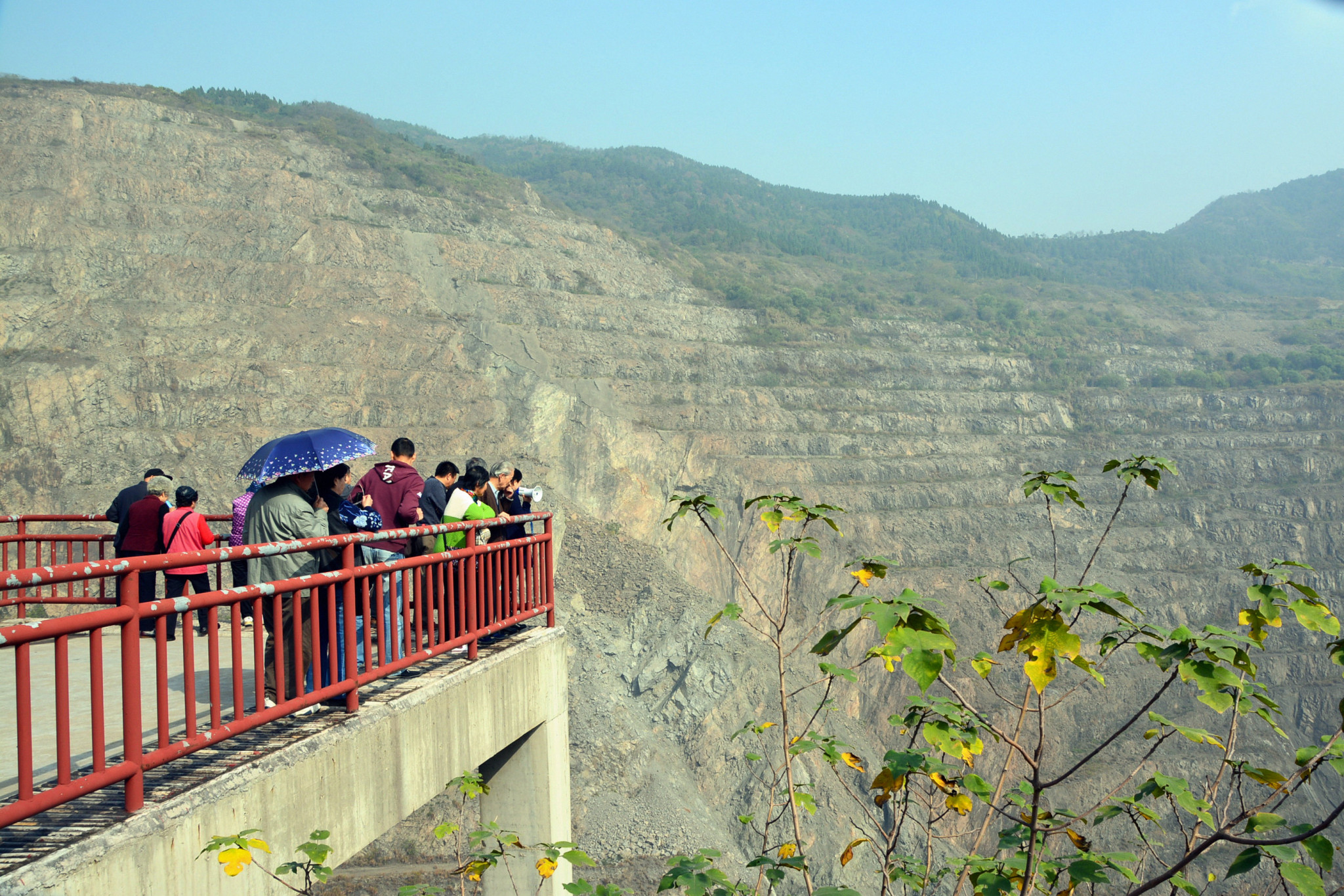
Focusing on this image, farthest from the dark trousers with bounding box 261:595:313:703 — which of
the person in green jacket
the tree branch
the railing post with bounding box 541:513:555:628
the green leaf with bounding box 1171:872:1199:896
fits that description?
the green leaf with bounding box 1171:872:1199:896

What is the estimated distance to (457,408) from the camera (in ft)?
117

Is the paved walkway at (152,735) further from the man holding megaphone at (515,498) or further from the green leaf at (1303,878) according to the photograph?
the green leaf at (1303,878)

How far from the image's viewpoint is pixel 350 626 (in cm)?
437

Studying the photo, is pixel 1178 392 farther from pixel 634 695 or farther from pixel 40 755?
pixel 40 755

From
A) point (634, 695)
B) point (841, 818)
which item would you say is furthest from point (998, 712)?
point (634, 695)

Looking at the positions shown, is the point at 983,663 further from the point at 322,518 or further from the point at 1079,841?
the point at 322,518

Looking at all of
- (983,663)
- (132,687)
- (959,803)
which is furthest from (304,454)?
(959,803)

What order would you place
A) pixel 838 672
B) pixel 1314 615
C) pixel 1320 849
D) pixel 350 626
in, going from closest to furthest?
pixel 1320 849
pixel 1314 615
pixel 838 672
pixel 350 626

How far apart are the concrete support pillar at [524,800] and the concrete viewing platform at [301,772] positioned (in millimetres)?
14

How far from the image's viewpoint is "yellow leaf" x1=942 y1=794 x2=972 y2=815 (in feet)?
12.8

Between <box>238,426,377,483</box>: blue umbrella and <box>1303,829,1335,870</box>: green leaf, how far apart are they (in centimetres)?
490

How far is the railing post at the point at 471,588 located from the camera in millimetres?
6145

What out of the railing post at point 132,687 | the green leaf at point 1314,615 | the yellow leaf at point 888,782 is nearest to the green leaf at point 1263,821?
the green leaf at point 1314,615

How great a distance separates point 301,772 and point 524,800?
3580 mm
